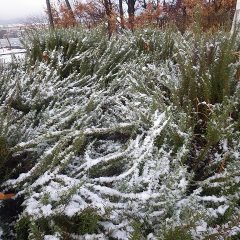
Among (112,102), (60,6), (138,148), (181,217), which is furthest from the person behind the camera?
(60,6)

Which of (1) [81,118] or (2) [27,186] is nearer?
(2) [27,186]

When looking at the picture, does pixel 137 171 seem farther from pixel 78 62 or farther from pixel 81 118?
pixel 78 62

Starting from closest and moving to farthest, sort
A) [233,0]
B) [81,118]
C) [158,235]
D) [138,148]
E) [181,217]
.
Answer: [158,235] < [181,217] < [138,148] < [81,118] < [233,0]

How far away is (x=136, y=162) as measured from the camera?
1450 mm

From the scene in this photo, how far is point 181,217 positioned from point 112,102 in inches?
46.1

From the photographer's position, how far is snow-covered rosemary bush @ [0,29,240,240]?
127cm

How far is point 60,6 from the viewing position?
22875mm

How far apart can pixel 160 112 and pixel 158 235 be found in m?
0.79

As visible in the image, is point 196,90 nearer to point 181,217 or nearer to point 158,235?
point 181,217

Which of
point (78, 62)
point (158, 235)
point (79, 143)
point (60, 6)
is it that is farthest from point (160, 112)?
point (60, 6)

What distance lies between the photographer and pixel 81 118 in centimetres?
183

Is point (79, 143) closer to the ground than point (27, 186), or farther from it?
farther from it

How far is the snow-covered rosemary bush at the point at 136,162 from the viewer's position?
127 centimetres

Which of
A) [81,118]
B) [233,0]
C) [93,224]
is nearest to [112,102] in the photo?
[81,118]
